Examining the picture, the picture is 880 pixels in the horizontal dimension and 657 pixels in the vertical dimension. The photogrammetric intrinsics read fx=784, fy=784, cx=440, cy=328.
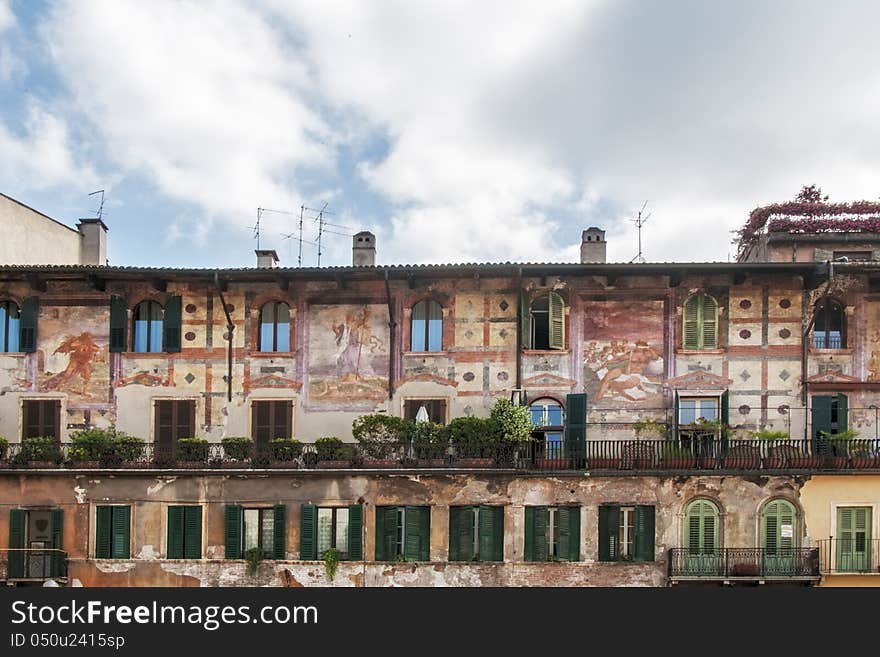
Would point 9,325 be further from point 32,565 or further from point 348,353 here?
point 348,353

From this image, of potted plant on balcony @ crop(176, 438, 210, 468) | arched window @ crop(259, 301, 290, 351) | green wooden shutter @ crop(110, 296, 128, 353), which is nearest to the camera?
potted plant on balcony @ crop(176, 438, 210, 468)

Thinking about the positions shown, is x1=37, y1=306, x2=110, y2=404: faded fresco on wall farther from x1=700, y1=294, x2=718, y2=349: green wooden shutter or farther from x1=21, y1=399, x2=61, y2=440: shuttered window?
x1=700, y1=294, x2=718, y2=349: green wooden shutter

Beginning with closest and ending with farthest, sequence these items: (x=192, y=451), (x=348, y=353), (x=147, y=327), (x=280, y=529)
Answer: (x=280, y=529)
(x=192, y=451)
(x=348, y=353)
(x=147, y=327)

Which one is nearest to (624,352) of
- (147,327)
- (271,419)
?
(271,419)

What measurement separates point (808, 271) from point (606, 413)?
665 centimetres

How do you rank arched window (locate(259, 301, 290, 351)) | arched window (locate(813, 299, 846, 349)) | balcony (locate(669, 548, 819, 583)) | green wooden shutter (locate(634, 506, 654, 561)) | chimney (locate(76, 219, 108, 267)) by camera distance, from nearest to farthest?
1. balcony (locate(669, 548, 819, 583))
2. green wooden shutter (locate(634, 506, 654, 561))
3. arched window (locate(813, 299, 846, 349))
4. arched window (locate(259, 301, 290, 351))
5. chimney (locate(76, 219, 108, 267))

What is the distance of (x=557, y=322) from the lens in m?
21.7

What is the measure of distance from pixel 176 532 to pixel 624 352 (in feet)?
42.4

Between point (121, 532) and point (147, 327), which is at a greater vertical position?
point (147, 327)

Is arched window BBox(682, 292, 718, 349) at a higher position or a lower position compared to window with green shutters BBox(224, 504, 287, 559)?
higher

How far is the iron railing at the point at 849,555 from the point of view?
19891 millimetres

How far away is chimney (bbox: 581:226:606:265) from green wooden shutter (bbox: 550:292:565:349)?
3.02 meters

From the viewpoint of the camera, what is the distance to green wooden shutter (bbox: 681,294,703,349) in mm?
21609

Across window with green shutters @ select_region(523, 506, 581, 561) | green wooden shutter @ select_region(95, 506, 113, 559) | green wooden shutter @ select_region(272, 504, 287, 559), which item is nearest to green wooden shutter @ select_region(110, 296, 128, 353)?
green wooden shutter @ select_region(95, 506, 113, 559)
